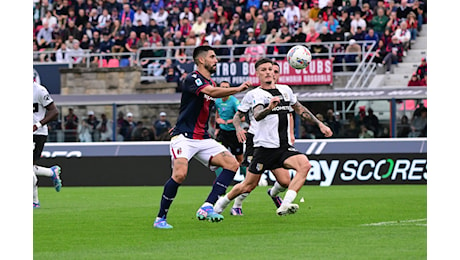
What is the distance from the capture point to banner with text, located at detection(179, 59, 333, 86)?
29953mm

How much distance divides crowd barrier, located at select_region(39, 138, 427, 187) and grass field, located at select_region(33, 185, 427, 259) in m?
5.03

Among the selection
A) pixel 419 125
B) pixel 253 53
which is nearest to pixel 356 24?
pixel 253 53

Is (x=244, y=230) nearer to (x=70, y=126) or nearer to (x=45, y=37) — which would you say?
(x=70, y=126)

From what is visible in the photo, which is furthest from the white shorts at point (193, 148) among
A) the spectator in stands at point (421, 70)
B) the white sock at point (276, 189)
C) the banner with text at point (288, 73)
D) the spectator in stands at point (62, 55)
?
the spectator in stands at point (62, 55)

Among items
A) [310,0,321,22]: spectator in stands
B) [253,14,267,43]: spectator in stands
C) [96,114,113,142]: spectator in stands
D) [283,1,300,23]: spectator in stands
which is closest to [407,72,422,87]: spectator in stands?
[310,0,321,22]: spectator in stands

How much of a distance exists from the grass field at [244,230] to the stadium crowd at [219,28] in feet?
34.9

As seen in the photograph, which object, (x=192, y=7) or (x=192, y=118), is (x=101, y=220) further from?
(x=192, y=7)

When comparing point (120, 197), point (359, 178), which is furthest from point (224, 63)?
point (120, 197)

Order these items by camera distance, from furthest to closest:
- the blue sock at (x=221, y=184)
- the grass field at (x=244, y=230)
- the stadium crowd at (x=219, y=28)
Result: the stadium crowd at (x=219, y=28), the blue sock at (x=221, y=184), the grass field at (x=244, y=230)

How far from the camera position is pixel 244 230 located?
11414mm

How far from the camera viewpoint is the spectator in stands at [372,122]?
86.6ft

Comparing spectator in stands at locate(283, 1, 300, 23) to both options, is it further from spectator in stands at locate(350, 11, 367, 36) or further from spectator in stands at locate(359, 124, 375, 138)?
spectator in stands at locate(359, 124, 375, 138)

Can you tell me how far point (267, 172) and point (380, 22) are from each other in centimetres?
870

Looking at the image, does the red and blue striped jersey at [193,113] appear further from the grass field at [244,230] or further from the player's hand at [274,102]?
the grass field at [244,230]
